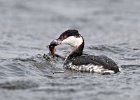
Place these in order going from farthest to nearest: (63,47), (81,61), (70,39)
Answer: (63,47)
(70,39)
(81,61)

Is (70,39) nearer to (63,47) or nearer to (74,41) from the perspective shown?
(74,41)

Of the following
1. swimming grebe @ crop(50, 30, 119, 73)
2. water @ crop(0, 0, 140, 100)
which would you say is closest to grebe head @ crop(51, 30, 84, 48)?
swimming grebe @ crop(50, 30, 119, 73)

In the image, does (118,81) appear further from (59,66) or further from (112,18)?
(112,18)

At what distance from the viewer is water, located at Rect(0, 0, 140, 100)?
1256cm

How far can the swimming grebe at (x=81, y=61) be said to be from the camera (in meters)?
14.3

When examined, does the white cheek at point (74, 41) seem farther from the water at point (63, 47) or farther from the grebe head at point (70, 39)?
the water at point (63, 47)

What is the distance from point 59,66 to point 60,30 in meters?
8.39

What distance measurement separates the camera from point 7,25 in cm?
2425

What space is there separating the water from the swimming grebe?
209 mm

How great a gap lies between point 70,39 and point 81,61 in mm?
1107

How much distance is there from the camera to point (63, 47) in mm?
19344

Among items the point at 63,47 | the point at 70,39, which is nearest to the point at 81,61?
the point at 70,39

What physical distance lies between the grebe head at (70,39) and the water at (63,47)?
0.66 m

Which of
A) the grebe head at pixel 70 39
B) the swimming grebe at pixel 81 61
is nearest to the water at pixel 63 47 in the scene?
the swimming grebe at pixel 81 61
